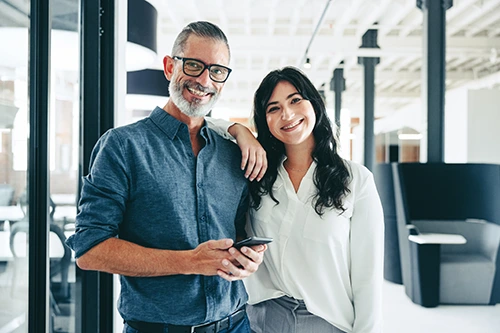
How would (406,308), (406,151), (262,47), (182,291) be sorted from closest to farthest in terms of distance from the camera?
1. (182,291)
2. (406,308)
3. (262,47)
4. (406,151)

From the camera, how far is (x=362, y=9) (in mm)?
7332

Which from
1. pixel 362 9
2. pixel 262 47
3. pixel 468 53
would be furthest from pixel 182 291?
pixel 468 53

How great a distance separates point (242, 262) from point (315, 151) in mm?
776

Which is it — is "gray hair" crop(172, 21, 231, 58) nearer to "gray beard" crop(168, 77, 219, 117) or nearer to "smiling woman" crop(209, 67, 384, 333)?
"gray beard" crop(168, 77, 219, 117)

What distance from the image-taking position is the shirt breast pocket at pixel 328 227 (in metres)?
1.78

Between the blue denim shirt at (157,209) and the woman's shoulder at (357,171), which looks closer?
the blue denim shirt at (157,209)

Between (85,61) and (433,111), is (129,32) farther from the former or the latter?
(433,111)

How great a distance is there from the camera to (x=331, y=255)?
179cm

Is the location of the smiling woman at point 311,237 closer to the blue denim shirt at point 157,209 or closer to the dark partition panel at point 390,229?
the blue denim shirt at point 157,209

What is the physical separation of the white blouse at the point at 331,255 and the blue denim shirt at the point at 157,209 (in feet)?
0.86

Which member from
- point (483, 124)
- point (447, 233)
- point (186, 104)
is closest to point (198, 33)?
point (186, 104)

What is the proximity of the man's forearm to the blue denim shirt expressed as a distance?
0.11ft

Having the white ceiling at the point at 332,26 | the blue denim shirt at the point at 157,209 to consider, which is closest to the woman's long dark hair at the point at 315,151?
the blue denim shirt at the point at 157,209

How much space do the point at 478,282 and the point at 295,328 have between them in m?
4.33
